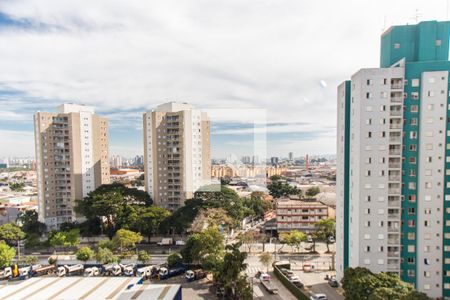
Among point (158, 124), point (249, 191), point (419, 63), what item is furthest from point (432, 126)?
point (158, 124)

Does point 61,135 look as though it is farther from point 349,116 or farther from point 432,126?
point 432,126

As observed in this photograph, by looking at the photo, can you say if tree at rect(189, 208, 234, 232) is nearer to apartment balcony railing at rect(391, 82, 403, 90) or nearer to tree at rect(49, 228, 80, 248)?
tree at rect(49, 228, 80, 248)

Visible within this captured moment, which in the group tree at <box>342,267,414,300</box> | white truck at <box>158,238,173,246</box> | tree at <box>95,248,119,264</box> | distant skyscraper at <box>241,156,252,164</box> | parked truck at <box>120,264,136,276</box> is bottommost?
white truck at <box>158,238,173,246</box>

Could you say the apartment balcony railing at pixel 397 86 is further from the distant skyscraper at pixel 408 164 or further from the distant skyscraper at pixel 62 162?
the distant skyscraper at pixel 62 162

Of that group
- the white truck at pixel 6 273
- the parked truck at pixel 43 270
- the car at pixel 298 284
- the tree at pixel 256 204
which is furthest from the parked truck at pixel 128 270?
the tree at pixel 256 204

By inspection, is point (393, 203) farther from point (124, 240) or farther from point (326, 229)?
point (124, 240)

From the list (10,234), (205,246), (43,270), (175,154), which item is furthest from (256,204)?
(10,234)

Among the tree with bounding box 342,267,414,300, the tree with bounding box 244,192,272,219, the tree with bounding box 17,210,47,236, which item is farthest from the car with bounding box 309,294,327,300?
the tree with bounding box 17,210,47,236
